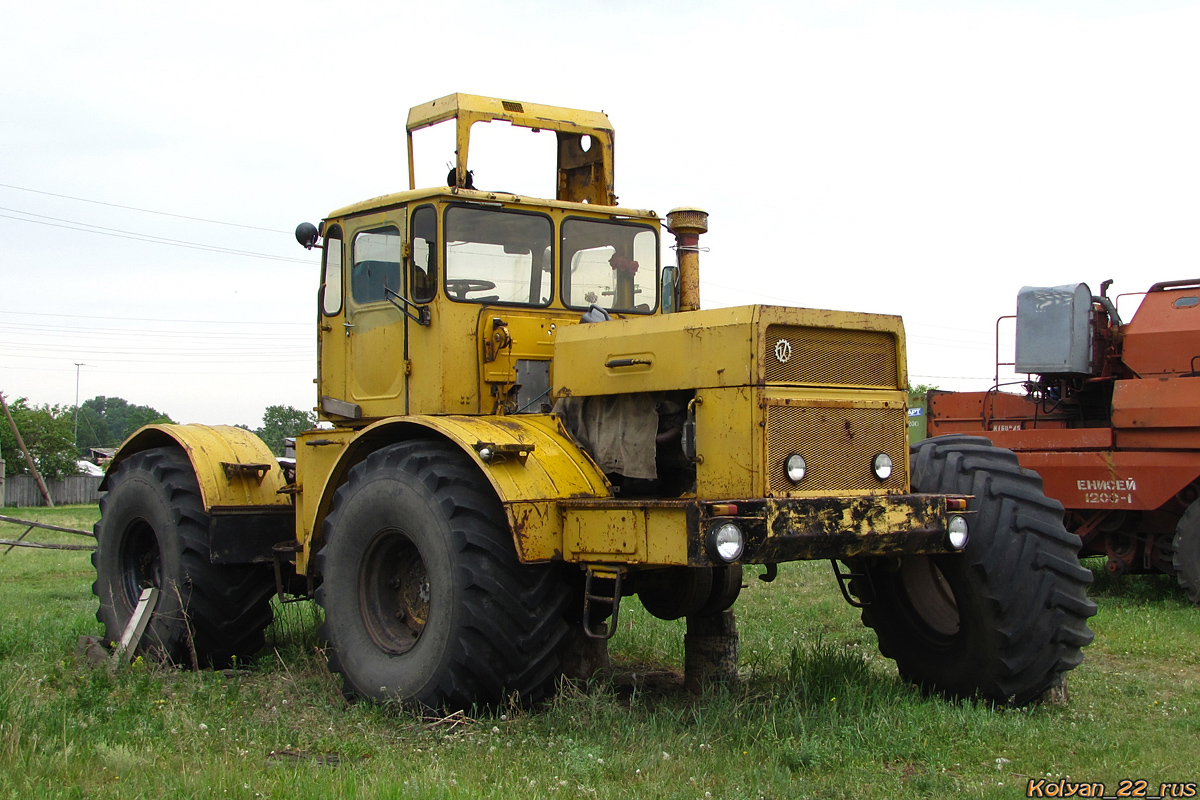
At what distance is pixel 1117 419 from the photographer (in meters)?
11.6

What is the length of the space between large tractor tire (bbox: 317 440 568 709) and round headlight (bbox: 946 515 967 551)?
1.94 metres

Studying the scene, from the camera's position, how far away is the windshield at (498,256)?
7.19 metres

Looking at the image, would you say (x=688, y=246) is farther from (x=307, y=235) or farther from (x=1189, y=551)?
(x=1189, y=551)

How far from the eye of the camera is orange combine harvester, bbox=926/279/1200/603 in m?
11.3

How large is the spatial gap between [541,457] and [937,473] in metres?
2.13

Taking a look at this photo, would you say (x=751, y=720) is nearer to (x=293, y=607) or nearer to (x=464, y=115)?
(x=464, y=115)

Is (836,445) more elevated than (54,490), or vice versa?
(836,445)

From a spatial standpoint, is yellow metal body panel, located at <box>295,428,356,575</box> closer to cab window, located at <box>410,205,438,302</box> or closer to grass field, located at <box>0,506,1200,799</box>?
grass field, located at <box>0,506,1200,799</box>

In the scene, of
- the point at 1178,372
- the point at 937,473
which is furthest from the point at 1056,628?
the point at 1178,372

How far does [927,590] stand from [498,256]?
311cm

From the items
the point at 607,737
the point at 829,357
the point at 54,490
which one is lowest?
the point at 54,490

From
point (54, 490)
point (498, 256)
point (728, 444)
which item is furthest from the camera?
point (54, 490)

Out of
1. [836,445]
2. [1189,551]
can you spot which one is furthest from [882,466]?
[1189,551]

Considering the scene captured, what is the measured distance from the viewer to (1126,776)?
520 centimetres
